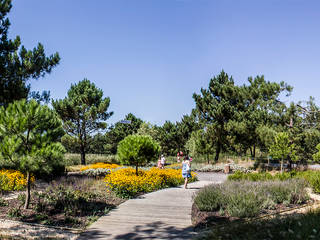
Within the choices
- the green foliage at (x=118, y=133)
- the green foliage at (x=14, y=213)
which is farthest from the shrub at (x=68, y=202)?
the green foliage at (x=118, y=133)

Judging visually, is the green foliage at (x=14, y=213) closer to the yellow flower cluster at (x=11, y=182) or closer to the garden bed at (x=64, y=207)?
the garden bed at (x=64, y=207)

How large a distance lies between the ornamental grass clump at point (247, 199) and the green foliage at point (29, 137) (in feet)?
14.6

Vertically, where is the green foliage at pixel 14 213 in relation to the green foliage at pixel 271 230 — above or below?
below

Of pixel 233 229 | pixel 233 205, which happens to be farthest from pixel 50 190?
pixel 233 229

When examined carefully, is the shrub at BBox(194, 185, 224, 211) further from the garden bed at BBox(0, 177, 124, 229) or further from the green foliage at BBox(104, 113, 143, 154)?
the green foliage at BBox(104, 113, 143, 154)

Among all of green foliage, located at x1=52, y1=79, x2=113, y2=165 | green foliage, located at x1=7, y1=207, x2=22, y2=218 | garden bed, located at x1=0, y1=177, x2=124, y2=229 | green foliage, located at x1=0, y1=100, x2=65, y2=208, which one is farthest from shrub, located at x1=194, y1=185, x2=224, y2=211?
green foliage, located at x1=52, y1=79, x2=113, y2=165

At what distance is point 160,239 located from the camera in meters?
5.48

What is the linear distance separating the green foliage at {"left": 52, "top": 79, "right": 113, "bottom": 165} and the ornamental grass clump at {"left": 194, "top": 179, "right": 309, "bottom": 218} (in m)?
25.0

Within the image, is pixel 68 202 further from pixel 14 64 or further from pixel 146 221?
pixel 14 64

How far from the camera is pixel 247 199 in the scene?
7.34 m

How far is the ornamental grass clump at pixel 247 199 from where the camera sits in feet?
22.9

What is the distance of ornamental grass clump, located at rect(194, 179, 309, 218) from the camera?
6980 millimetres

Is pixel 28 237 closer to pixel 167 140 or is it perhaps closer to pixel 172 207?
pixel 172 207

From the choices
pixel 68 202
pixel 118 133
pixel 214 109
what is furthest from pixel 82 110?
pixel 118 133
